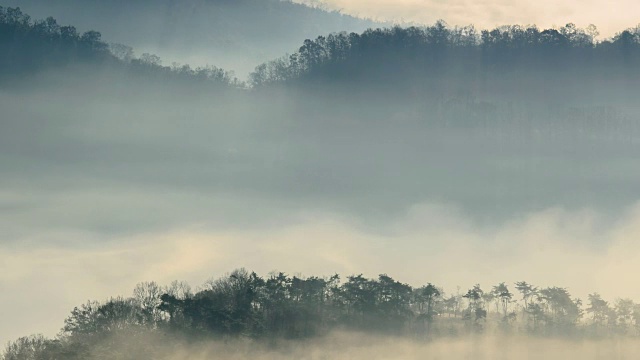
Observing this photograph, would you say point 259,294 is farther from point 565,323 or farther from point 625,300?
point 625,300

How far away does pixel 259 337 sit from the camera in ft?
492

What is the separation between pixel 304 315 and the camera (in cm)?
15738

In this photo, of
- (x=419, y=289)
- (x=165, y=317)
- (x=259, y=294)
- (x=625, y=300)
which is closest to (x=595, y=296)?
(x=625, y=300)

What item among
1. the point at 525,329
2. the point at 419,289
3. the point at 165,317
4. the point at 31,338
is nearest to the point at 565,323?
the point at 525,329

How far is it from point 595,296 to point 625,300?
25.7ft

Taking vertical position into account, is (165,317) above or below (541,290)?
below

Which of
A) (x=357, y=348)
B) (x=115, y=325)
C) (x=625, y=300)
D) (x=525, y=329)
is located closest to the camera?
(x=115, y=325)

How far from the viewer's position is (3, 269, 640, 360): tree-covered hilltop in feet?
473

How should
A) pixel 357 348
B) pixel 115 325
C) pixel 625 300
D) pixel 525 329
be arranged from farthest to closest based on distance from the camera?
pixel 625 300
pixel 525 329
pixel 357 348
pixel 115 325

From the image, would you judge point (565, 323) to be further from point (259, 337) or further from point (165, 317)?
point (165, 317)

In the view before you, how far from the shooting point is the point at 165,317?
5984 inches

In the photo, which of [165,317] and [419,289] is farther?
[419,289]

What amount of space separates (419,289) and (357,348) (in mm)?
22904

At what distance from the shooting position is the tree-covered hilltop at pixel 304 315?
144125mm
